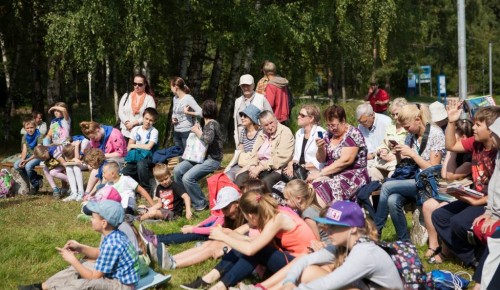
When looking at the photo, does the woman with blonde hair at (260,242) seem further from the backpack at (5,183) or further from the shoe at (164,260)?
the backpack at (5,183)

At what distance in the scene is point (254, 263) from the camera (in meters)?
5.79

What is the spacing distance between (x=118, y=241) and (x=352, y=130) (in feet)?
10.4

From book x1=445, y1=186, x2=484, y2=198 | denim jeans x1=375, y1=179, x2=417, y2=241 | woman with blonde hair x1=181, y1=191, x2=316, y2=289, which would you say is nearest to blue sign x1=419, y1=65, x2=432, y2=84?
denim jeans x1=375, y1=179, x2=417, y2=241

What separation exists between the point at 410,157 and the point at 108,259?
329 cm

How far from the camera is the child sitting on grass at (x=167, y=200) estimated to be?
8.80m

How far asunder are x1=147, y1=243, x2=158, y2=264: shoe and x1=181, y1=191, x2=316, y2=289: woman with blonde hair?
70 cm

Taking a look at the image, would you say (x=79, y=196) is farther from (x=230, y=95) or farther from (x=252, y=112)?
(x=230, y=95)

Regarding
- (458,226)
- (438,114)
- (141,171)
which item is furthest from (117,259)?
(141,171)

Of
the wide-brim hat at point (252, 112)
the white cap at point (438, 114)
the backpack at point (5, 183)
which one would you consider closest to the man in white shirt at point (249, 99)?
the wide-brim hat at point (252, 112)

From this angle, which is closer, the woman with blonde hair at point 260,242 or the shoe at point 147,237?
the woman with blonde hair at point 260,242

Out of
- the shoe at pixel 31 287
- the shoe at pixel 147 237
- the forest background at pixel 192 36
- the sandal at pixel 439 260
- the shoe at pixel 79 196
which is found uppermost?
the forest background at pixel 192 36

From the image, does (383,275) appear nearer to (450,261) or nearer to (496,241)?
(496,241)

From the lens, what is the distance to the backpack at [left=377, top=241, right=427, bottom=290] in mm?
4875

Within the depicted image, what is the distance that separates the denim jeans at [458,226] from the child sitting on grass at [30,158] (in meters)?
7.59
